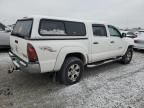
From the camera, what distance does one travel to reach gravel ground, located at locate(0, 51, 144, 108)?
3375 millimetres

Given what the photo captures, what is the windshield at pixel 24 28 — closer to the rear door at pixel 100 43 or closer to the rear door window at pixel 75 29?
the rear door window at pixel 75 29

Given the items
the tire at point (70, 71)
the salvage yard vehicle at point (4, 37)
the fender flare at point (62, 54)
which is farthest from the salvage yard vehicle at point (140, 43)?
the salvage yard vehicle at point (4, 37)

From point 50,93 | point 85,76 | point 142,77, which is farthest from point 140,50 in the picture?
point 50,93

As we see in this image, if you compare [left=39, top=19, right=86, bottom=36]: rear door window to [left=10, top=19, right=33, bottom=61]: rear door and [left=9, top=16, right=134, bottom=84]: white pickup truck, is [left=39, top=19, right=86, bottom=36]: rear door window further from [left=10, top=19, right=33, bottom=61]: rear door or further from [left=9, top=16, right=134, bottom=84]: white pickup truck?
[left=10, top=19, right=33, bottom=61]: rear door

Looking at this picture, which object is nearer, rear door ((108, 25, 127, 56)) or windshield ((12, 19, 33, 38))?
windshield ((12, 19, 33, 38))

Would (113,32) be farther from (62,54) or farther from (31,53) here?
(31,53)

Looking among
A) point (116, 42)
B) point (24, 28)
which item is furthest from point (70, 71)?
point (116, 42)

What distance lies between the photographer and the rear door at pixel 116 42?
5.59 meters

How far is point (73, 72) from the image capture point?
14.4 ft

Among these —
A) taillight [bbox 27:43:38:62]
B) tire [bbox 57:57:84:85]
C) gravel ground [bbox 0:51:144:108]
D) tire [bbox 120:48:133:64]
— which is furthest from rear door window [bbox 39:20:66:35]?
tire [bbox 120:48:133:64]

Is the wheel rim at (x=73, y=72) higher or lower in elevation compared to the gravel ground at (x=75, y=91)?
higher

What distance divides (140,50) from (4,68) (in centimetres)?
891

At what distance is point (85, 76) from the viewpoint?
5.14 meters

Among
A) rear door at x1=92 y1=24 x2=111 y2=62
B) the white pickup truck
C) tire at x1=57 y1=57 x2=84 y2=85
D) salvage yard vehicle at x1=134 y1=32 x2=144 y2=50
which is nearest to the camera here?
the white pickup truck
